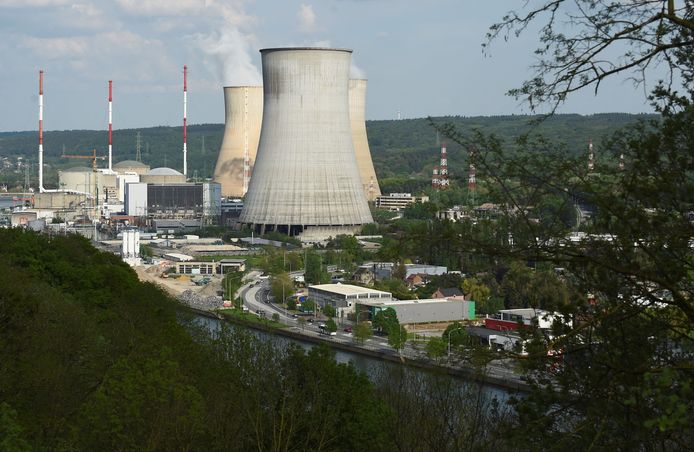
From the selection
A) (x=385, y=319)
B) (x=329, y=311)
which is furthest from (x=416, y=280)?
(x=385, y=319)

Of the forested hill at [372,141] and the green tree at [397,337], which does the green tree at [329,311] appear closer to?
the green tree at [397,337]

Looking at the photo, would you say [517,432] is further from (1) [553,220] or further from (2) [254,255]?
(2) [254,255]

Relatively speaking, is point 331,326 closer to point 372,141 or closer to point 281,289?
point 281,289

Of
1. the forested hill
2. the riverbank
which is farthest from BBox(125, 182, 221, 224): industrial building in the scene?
the forested hill

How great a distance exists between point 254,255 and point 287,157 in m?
1.90

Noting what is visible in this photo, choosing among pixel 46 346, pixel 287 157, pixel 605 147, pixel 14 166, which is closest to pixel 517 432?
pixel 605 147

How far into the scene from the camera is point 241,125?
79.7ft

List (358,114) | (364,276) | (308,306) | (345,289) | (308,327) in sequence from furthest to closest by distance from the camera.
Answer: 1. (358,114)
2. (364,276)
3. (345,289)
4. (308,306)
5. (308,327)

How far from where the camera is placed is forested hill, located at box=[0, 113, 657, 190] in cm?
4788

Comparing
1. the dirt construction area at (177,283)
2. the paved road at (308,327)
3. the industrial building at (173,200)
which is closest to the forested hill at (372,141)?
the industrial building at (173,200)

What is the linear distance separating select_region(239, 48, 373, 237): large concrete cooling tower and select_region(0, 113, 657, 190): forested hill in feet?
76.6

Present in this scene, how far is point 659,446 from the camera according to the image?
81.6 inches

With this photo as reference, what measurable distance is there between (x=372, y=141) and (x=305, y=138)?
40.9 meters

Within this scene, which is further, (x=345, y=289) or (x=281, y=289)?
(x=281, y=289)
